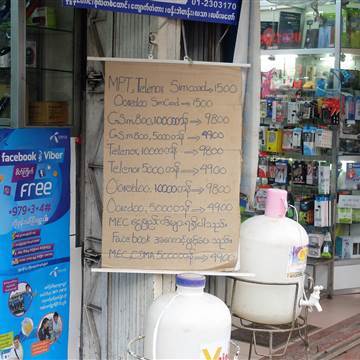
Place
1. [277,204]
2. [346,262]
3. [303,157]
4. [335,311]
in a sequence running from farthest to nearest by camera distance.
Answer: [346,262] < [303,157] < [335,311] < [277,204]

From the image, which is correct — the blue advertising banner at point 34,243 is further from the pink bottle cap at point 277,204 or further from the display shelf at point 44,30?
the pink bottle cap at point 277,204

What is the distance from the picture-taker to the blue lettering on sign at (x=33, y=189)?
334 cm

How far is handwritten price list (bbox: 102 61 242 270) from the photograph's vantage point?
3.11 m

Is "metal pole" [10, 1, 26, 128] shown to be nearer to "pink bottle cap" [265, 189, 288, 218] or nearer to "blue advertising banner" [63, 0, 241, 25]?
"blue advertising banner" [63, 0, 241, 25]

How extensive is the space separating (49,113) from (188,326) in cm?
164

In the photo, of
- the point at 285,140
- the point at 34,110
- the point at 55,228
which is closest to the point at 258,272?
the point at 55,228

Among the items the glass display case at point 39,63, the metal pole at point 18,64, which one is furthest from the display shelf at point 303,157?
the metal pole at point 18,64

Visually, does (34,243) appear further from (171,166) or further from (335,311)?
(335,311)

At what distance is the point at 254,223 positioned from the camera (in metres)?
3.13

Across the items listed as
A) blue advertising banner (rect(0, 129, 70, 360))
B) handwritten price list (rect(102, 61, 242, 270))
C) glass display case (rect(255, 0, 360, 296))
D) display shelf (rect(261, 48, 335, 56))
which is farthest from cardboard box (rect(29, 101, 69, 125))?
display shelf (rect(261, 48, 335, 56))

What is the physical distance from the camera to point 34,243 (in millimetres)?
3451

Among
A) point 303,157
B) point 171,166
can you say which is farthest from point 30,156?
point 303,157

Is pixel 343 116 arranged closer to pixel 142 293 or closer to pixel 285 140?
pixel 285 140

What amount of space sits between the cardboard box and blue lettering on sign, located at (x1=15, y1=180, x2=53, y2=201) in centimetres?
33
